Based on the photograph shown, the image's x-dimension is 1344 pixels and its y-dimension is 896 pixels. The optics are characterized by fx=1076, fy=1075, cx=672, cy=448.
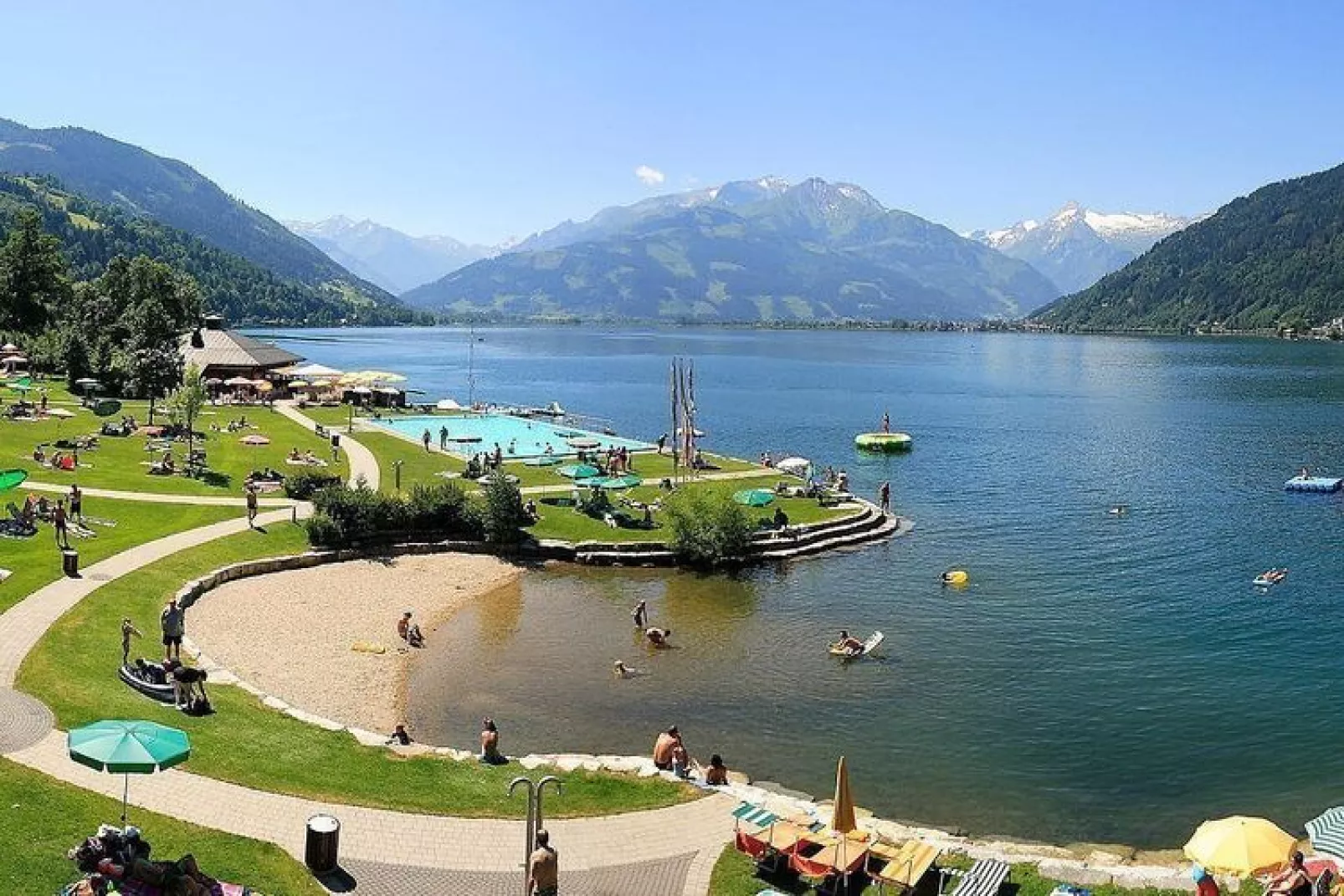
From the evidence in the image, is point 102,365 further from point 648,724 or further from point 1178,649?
point 1178,649

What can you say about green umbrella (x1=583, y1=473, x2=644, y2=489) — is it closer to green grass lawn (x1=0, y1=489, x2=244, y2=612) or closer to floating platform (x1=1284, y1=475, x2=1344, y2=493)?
green grass lawn (x1=0, y1=489, x2=244, y2=612)

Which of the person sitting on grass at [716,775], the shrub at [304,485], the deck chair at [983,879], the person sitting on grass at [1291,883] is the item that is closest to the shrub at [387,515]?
the shrub at [304,485]

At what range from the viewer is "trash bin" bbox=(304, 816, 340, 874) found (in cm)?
1859

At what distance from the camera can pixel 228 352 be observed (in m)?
102

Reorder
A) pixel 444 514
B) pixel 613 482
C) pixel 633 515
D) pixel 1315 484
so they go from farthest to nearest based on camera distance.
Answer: pixel 1315 484 < pixel 613 482 < pixel 633 515 < pixel 444 514

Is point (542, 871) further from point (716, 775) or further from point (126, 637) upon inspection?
point (126, 637)

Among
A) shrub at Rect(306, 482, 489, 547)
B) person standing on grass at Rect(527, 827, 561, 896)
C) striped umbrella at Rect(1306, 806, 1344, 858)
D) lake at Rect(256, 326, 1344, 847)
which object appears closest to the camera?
person standing on grass at Rect(527, 827, 561, 896)

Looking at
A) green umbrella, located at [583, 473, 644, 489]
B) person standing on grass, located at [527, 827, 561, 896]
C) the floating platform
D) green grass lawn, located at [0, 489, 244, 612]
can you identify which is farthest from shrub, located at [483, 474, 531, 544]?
the floating platform

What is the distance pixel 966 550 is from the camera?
180 feet

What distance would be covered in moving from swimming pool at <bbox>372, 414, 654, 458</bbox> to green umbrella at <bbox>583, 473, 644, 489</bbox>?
14.0 meters

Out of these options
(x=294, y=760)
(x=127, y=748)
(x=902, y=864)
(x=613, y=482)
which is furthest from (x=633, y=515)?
(x=127, y=748)

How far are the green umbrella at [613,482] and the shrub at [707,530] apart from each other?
5.90m

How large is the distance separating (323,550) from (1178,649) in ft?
114

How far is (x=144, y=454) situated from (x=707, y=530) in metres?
31.4
